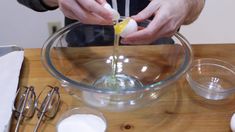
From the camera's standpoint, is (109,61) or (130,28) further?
(109,61)

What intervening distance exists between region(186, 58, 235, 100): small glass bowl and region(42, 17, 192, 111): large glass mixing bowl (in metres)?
0.05

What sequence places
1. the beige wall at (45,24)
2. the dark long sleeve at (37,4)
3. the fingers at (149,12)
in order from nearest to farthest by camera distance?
the fingers at (149,12)
the dark long sleeve at (37,4)
the beige wall at (45,24)

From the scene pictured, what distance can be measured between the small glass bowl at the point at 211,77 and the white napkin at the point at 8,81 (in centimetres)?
36

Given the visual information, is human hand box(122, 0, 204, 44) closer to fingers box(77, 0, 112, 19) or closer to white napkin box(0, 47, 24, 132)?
fingers box(77, 0, 112, 19)

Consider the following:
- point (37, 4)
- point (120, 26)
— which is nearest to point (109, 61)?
point (120, 26)

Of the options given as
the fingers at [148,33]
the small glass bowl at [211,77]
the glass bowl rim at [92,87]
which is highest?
the fingers at [148,33]

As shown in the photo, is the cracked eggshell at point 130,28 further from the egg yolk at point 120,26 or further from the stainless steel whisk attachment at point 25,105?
the stainless steel whisk attachment at point 25,105

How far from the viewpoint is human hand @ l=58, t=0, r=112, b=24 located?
1.93ft

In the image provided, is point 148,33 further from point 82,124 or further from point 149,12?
point 82,124

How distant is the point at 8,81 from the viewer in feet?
2.13

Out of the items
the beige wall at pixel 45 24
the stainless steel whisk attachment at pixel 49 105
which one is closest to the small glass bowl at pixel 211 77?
the stainless steel whisk attachment at pixel 49 105

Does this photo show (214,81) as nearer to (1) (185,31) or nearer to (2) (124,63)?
(2) (124,63)

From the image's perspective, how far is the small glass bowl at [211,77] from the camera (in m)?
0.65

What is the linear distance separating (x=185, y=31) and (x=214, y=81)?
0.87 meters
